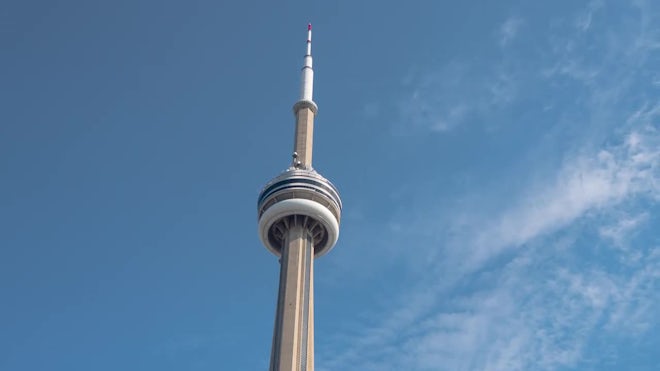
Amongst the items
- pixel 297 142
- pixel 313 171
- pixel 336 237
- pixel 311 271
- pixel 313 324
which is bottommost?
pixel 313 324

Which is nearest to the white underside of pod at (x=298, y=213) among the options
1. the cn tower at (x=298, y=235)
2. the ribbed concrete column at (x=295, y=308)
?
the cn tower at (x=298, y=235)

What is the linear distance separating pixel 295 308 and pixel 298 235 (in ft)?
31.7

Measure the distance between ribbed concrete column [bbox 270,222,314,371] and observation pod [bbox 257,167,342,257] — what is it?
145 cm

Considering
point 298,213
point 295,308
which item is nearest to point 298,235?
point 298,213

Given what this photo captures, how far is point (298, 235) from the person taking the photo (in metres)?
86.2

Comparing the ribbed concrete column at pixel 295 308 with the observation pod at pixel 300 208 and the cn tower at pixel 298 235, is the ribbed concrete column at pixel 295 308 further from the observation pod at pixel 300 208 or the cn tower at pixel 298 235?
the observation pod at pixel 300 208

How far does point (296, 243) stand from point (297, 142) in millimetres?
15888

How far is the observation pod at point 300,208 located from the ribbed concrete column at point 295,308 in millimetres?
1452

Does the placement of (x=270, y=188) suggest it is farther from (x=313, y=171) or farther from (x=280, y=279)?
(x=280, y=279)

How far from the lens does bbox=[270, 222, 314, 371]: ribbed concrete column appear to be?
76.0 metres

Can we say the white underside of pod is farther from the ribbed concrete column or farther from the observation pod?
the ribbed concrete column

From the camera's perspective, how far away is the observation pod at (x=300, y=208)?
3401 inches

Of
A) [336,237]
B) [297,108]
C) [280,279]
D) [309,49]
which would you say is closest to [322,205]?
[336,237]

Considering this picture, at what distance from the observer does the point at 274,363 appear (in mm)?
75938
